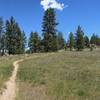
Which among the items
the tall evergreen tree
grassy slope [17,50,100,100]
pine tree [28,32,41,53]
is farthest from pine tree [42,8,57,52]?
grassy slope [17,50,100,100]

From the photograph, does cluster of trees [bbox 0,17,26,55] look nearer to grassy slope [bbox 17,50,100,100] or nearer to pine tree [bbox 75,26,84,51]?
pine tree [bbox 75,26,84,51]

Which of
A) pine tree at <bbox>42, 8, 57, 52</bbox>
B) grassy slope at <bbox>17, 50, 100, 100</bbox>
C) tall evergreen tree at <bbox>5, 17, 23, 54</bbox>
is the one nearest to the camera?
grassy slope at <bbox>17, 50, 100, 100</bbox>

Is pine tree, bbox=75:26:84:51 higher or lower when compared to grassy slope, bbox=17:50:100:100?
higher

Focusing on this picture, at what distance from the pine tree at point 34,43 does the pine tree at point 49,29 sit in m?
22.4

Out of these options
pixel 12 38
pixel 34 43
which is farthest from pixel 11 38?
pixel 34 43

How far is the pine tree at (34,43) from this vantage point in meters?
102

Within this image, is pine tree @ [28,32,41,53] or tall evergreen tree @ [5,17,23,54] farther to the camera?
pine tree @ [28,32,41,53]

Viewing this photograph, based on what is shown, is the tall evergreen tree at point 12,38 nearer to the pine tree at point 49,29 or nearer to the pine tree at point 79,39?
the pine tree at point 49,29

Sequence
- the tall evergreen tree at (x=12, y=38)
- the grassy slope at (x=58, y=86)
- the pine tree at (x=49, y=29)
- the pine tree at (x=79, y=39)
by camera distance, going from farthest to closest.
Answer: the pine tree at (x=79, y=39) → the tall evergreen tree at (x=12, y=38) → the pine tree at (x=49, y=29) → the grassy slope at (x=58, y=86)

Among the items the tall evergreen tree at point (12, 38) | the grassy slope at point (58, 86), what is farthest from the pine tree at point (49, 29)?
the grassy slope at point (58, 86)

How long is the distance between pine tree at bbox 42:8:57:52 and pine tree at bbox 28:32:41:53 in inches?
881

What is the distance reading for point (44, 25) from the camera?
79312 mm

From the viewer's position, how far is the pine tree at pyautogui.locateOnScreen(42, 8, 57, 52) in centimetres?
7894

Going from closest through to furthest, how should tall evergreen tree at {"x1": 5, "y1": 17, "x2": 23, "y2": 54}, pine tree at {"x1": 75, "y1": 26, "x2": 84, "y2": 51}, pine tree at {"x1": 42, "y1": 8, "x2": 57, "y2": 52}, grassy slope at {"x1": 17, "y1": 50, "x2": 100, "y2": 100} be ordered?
1. grassy slope at {"x1": 17, "y1": 50, "x2": 100, "y2": 100}
2. pine tree at {"x1": 42, "y1": 8, "x2": 57, "y2": 52}
3. tall evergreen tree at {"x1": 5, "y1": 17, "x2": 23, "y2": 54}
4. pine tree at {"x1": 75, "y1": 26, "x2": 84, "y2": 51}
